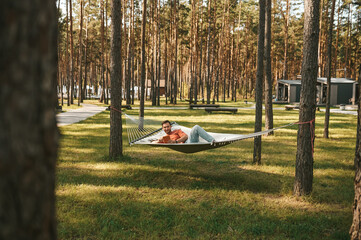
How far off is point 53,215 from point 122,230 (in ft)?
7.59

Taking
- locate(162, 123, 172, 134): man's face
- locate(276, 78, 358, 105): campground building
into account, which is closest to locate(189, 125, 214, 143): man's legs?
locate(162, 123, 172, 134): man's face

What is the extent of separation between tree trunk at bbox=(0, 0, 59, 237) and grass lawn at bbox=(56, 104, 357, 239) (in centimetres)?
233

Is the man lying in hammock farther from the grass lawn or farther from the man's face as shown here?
the grass lawn

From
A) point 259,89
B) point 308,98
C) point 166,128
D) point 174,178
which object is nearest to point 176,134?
point 166,128

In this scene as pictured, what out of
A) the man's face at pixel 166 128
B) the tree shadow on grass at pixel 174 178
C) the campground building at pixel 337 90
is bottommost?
the tree shadow on grass at pixel 174 178

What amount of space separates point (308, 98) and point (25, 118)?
13.2 feet

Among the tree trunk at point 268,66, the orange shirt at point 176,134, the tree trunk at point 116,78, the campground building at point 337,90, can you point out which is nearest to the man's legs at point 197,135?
the orange shirt at point 176,134

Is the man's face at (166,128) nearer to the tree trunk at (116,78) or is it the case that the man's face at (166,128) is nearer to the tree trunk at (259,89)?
the tree trunk at (116,78)

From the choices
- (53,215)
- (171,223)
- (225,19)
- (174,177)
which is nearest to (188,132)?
(174,177)

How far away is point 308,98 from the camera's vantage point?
164 inches

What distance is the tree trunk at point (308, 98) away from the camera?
411 centimetres

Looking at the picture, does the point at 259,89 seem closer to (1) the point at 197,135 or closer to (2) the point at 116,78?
(1) the point at 197,135

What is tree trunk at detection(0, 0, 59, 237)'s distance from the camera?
2.56ft

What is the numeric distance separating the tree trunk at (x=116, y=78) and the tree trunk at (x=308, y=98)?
3460mm
